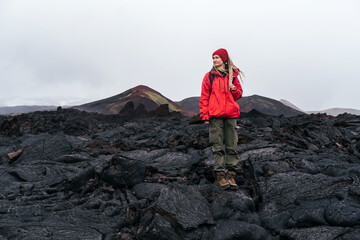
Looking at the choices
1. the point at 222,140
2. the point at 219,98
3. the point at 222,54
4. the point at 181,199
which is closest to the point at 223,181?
the point at 222,140

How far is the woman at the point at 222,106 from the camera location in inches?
218

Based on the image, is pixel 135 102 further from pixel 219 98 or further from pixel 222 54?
pixel 219 98

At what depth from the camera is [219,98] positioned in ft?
18.1

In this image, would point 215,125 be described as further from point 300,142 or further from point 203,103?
point 300,142

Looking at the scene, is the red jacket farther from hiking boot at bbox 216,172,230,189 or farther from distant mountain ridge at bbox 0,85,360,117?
distant mountain ridge at bbox 0,85,360,117

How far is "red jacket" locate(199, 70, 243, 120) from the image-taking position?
18.1 feet

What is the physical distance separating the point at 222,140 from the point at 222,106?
78 cm

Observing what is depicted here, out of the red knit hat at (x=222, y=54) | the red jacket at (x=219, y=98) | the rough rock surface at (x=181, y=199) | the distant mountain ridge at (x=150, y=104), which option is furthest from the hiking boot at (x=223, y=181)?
the distant mountain ridge at (x=150, y=104)

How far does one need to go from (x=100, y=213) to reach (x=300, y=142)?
8.28 meters

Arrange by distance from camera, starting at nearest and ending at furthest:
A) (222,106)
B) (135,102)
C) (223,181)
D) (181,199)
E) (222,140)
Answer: (181,199), (222,106), (223,181), (222,140), (135,102)

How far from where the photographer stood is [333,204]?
4.60 metres

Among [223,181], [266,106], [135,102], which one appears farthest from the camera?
[135,102]

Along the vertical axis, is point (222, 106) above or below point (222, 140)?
above

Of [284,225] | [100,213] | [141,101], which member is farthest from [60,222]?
[141,101]
